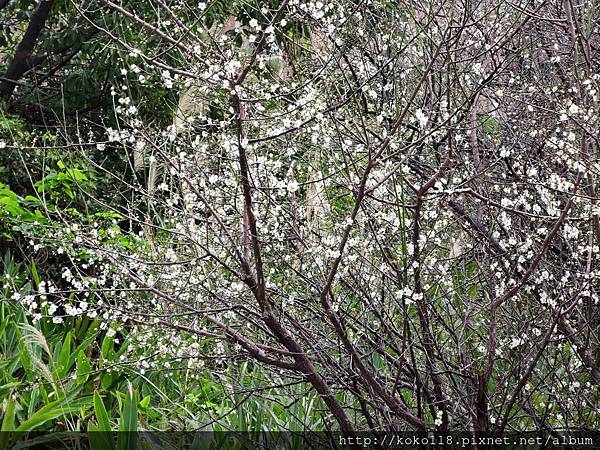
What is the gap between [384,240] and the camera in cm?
351

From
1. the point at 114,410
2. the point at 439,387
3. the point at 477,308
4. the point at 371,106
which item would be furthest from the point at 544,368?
the point at 114,410

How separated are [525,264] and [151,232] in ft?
7.74

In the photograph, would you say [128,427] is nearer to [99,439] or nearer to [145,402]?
[99,439]

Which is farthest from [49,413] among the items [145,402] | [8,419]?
[145,402]

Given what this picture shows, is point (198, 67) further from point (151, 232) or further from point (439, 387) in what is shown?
point (151, 232)

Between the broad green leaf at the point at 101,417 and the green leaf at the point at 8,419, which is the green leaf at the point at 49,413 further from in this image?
the broad green leaf at the point at 101,417

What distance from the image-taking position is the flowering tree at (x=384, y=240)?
3.07 metres

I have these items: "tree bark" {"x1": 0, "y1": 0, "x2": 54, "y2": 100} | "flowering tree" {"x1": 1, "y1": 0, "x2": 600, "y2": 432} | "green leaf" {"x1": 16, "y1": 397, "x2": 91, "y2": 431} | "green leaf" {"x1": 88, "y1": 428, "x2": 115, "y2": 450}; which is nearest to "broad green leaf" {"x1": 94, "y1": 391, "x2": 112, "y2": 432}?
"green leaf" {"x1": 88, "y1": 428, "x2": 115, "y2": 450}

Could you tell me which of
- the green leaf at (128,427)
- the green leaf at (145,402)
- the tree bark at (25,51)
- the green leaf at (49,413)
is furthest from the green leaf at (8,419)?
the tree bark at (25,51)

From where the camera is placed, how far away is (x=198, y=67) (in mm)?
3186

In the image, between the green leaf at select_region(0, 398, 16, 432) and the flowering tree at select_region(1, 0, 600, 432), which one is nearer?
the flowering tree at select_region(1, 0, 600, 432)

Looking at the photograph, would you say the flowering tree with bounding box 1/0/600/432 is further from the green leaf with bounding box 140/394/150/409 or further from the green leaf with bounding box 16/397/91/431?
the green leaf with bounding box 16/397/91/431

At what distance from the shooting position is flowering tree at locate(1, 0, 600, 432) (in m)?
3.07

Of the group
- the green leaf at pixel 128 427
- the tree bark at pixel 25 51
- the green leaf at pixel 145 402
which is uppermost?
the tree bark at pixel 25 51
